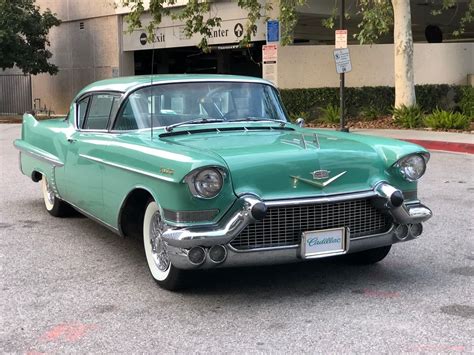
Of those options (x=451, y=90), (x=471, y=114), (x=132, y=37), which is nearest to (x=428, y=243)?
(x=471, y=114)

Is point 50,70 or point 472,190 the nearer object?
point 472,190

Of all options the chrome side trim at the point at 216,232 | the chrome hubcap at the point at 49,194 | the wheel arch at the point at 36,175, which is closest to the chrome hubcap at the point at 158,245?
the chrome side trim at the point at 216,232

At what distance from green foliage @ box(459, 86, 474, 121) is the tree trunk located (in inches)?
76.7

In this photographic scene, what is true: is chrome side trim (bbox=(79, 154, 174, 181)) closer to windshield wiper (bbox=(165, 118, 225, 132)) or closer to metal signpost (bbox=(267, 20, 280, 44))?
windshield wiper (bbox=(165, 118, 225, 132))

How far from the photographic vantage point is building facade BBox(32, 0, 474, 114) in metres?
20.8

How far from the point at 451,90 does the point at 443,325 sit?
17339 millimetres

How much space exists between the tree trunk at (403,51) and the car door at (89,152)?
12.5m

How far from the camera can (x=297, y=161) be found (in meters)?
4.35

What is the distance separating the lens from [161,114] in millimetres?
5316

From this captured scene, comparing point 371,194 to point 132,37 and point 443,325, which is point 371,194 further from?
point 132,37

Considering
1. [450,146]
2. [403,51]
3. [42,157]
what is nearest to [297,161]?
[42,157]

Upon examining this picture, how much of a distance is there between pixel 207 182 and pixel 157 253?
930mm

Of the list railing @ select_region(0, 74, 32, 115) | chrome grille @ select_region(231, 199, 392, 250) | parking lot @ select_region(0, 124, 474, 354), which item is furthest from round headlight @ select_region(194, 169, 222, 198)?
railing @ select_region(0, 74, 32, 115)

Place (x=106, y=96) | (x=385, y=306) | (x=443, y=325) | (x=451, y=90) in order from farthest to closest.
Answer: (x=451, y=90), (x=106, y=96), (x=385, y=306), (x=443, y=325)
